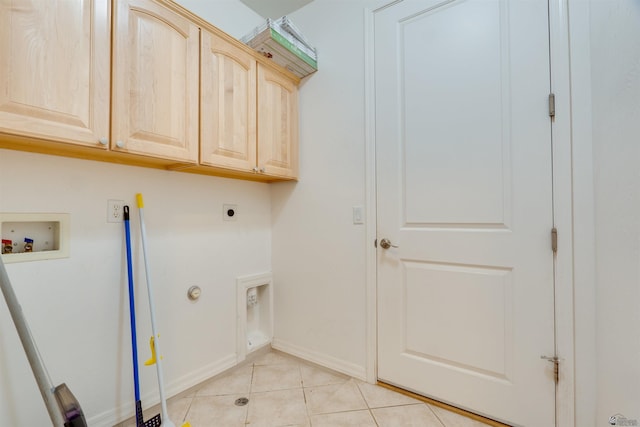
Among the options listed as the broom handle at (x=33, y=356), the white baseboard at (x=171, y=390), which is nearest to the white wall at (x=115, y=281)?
the white baseboard at (x=171, y=390)

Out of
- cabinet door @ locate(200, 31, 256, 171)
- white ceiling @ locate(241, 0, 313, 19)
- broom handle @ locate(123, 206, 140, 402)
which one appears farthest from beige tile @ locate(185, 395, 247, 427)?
white ceiling @ locate(241, 0, 313, 19)

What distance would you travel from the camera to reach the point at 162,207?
1603 millimetres

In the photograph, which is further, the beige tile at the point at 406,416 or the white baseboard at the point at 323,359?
the white baseboard at the point at 323,359

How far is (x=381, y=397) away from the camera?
163 centimetres

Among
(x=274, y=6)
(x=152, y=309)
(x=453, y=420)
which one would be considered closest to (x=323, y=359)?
(x=453, y=420)

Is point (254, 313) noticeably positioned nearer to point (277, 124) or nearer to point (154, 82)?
point (277, 124)

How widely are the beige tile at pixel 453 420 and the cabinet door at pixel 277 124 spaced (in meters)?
1.62

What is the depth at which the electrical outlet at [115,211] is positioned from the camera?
1.40 metres

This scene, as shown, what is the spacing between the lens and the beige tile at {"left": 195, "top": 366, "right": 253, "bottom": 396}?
1.68m

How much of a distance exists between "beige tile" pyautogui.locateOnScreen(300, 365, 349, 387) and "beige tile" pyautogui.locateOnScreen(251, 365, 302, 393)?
0.04 m

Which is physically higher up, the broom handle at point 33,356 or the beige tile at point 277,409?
the broom handle at point 33,356

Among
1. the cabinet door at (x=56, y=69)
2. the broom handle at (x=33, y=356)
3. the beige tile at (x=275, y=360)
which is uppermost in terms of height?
the cabinet door at (x=56, y=69)

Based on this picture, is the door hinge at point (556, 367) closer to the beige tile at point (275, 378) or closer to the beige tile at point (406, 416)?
the beige tile at point (406, 416)

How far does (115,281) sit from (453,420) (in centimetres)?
181
